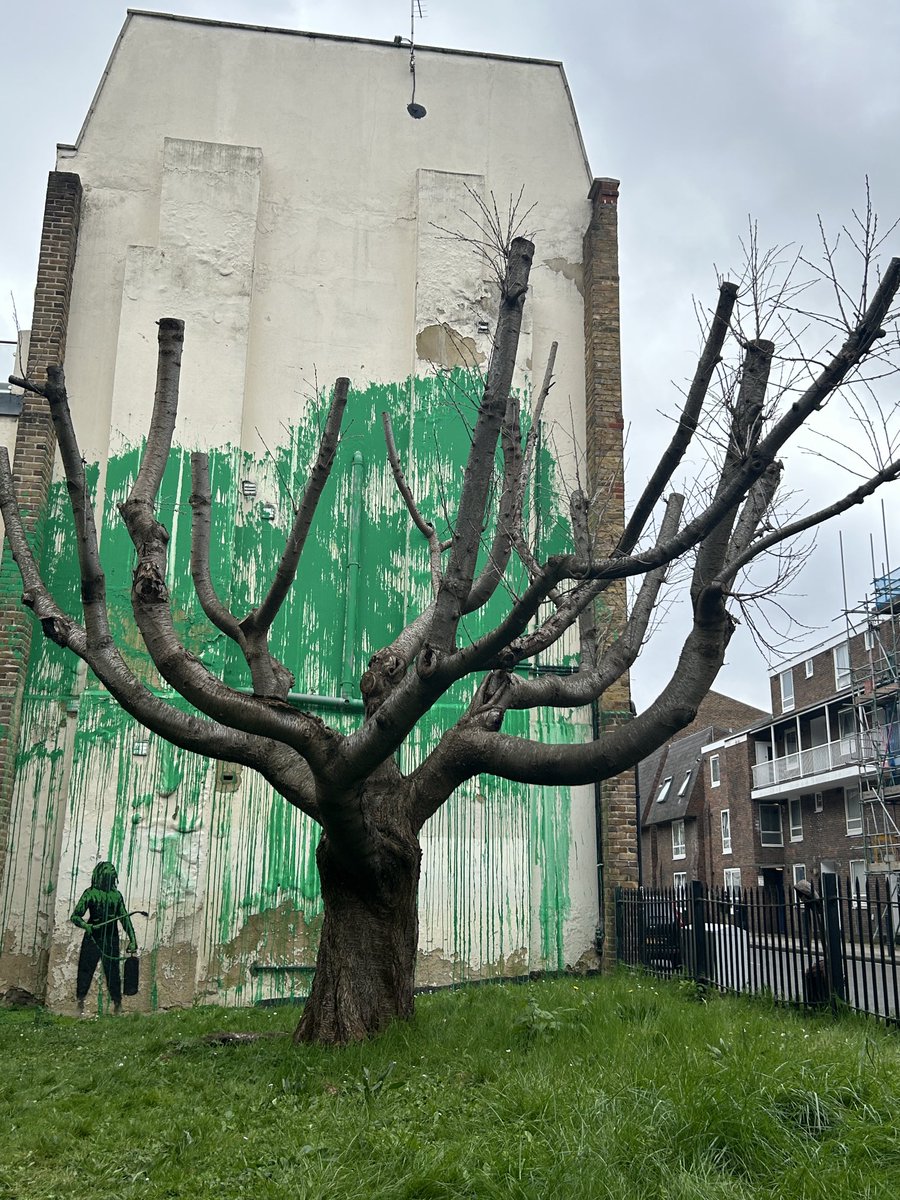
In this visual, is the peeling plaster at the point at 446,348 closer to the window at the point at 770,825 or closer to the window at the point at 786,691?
the window at the point at 770,825

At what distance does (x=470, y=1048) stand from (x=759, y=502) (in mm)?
4242

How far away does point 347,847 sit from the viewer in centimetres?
700

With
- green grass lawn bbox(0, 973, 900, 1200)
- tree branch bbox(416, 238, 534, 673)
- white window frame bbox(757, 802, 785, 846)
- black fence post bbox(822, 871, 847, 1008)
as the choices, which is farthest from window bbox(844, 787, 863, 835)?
tree branch bbox(416, 238, 534, 673)

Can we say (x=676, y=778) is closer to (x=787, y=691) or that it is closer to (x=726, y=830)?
(x=726, y=830)

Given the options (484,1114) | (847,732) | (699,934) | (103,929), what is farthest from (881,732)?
(484,1114)

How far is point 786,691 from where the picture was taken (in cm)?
4347

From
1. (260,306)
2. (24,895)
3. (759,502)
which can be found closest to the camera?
(759,502)

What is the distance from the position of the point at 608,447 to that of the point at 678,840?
3808 centimetres

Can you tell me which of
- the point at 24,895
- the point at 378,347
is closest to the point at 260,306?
the point at 378,347

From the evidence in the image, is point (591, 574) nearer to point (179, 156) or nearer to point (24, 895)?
point (24, 895)

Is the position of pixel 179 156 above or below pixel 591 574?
above

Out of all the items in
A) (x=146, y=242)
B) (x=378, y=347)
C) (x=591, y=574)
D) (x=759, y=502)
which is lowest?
(x=591, y=574)

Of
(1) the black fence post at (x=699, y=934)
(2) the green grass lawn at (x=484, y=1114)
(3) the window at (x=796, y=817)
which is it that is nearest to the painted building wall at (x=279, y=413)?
(1) the black fence post at (x=699, y=934)

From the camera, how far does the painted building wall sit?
11.5 metres
